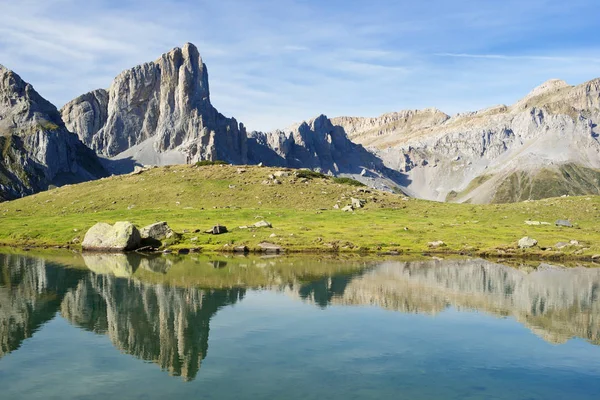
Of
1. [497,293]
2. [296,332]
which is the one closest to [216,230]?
[497,293]

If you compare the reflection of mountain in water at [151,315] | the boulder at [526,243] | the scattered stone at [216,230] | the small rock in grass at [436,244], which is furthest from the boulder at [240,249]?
the boulder at [526,243]

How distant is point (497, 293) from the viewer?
57.1 m

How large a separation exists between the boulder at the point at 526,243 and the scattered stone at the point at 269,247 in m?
40.2

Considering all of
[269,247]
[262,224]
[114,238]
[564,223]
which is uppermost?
[564,223]

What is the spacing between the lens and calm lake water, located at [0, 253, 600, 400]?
28781 millimetres

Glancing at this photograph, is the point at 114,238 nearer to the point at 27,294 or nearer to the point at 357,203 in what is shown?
the point at 27,294

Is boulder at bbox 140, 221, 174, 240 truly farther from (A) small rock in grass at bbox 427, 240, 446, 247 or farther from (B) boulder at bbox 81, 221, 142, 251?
(A) small rock in grass at bbox 427, 240, 446, 247

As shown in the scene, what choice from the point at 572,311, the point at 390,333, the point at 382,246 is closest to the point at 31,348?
the point at 390,333

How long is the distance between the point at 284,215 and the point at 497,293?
62849 mm

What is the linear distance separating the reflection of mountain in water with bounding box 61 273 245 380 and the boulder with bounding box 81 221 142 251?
25.2 meters

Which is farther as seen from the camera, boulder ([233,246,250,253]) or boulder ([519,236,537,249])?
boulder ([519,236,537,249])

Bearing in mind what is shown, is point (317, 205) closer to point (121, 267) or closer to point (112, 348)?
point (121, 267)

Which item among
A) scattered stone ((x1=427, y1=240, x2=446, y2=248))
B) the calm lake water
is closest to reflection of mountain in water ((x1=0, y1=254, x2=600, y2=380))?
the calm lake water

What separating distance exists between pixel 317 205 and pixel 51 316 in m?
88.6
